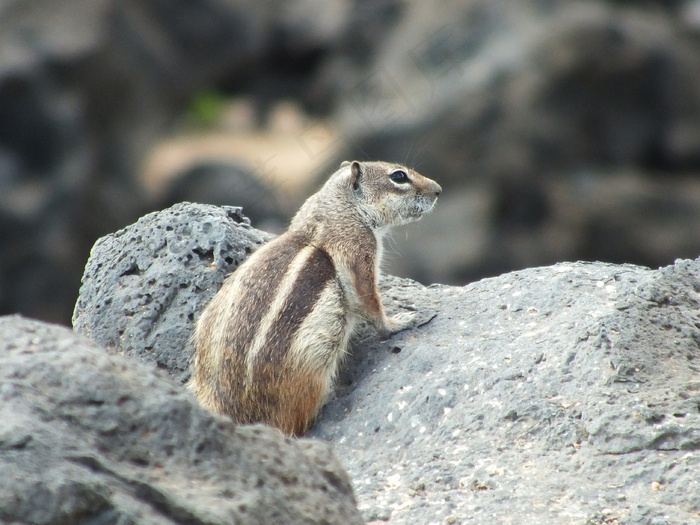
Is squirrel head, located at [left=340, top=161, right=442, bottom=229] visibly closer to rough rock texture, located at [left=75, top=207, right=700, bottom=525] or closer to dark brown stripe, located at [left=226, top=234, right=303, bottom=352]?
rough rock texture, located at [left=75, top=207, right=700, bottom=525]

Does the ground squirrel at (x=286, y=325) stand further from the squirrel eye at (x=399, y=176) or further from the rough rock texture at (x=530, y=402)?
the squirrel eye at (x=399, y=176)

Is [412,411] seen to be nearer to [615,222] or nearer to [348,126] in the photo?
[615,222]

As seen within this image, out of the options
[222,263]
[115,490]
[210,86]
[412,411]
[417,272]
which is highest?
[210,86]

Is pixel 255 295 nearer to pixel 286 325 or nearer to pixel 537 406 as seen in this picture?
pixel 286 325

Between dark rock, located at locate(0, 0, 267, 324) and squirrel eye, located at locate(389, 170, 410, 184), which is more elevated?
dark rock, located at locate(0, 0, 267, 324)

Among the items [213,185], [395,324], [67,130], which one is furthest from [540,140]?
[395,324]

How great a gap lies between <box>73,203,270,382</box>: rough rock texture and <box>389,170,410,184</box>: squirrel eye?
0.91 m

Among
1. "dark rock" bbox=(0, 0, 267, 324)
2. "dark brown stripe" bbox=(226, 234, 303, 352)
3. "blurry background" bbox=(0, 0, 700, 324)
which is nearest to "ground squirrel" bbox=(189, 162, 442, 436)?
"dark brown stripe" bbox=(226, 234, 303, 352)

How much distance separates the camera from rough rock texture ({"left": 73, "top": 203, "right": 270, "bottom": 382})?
5.44 m

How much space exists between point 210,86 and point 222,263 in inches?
649

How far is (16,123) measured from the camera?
16266 millimetres

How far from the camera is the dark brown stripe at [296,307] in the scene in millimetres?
4918

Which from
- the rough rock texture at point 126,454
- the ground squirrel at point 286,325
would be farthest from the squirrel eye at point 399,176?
the rough rock texture at point 126,454

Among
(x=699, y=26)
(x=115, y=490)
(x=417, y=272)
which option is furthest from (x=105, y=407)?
(x=699, y=26)
